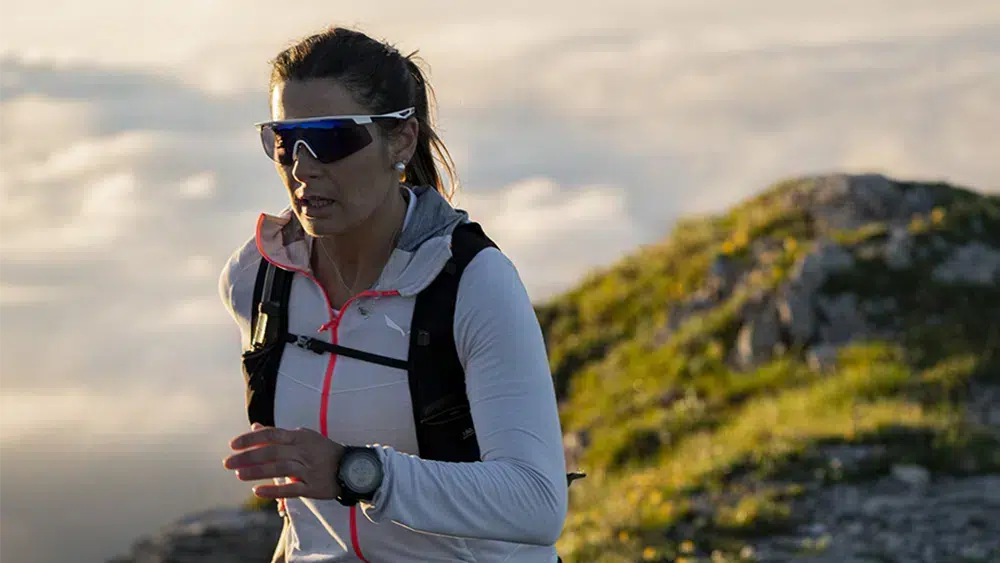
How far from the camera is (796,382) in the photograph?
48.5ft

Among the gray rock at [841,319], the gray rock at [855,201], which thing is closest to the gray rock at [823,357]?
the gray rock at [841,319]

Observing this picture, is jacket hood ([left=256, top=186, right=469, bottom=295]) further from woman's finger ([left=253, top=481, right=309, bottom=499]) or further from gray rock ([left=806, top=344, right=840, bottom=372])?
gray rock ([left=806, top=344, right=840, bottom=372])

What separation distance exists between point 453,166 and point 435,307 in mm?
850

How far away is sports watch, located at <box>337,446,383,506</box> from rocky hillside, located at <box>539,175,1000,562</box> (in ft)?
21.2

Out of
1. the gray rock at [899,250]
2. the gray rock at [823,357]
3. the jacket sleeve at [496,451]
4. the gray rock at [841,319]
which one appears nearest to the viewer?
the jacket sleeve at [496,451]

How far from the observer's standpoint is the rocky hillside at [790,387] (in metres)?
10.0

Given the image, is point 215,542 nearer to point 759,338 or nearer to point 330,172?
point 759,338

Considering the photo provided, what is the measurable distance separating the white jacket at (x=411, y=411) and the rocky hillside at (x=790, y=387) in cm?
586

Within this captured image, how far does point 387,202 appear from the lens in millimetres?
3861

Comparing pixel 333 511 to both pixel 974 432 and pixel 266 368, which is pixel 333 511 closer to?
pixel 266 368

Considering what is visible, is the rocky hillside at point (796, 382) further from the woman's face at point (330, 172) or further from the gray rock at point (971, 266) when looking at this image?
the woman's face at point (330, 172)

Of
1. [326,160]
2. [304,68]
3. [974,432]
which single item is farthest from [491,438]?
[974,432]

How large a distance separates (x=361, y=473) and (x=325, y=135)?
1.03 meters

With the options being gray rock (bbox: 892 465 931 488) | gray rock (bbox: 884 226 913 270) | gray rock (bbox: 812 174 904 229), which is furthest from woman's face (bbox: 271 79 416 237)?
gray rock (bbox: 812 174 904 229)
